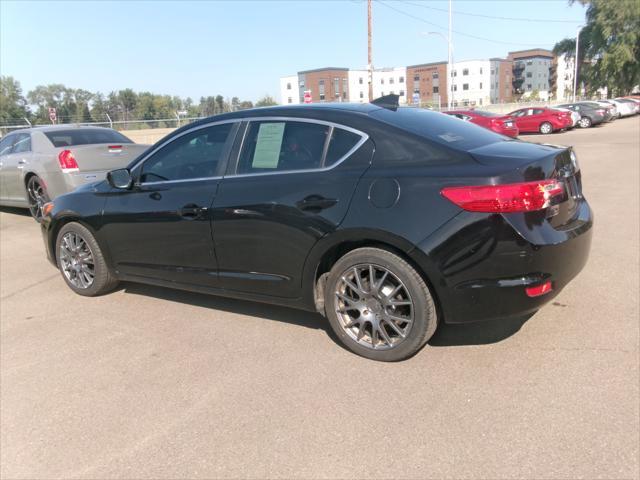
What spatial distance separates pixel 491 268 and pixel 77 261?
382 cm

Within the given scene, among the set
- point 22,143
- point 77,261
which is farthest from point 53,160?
point 77,261

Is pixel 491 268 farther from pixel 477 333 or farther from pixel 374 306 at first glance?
pixel 477 333

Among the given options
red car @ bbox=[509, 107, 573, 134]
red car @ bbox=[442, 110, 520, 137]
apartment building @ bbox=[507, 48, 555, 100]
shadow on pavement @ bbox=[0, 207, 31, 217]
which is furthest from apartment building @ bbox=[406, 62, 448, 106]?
shadow on pavement @ bbox=[0, 207, 31, 217]

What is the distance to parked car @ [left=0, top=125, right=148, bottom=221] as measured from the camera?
7906mm

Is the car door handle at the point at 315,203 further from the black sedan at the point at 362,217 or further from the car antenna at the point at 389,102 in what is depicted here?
the car antenna at the point at 389,102

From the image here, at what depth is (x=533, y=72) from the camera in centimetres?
12406

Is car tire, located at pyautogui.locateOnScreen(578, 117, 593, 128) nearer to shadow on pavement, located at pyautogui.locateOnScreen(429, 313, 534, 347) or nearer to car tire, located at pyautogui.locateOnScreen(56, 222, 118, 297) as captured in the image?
shadow on pavement, located at pyautogui.locateOnScreen(429, 313, 534, 347)

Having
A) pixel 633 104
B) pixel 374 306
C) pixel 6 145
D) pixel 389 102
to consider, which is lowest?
pixel 374 306

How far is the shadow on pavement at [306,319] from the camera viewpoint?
3.70 metres

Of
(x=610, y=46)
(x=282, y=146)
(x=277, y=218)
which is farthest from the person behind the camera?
(x=610, y=46)

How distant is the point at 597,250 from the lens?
5.66 metres

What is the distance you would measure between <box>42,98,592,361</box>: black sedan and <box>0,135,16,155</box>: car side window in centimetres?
605

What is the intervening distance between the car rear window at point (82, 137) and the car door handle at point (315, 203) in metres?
6.31

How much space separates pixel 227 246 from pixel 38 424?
1626mm
